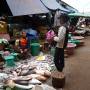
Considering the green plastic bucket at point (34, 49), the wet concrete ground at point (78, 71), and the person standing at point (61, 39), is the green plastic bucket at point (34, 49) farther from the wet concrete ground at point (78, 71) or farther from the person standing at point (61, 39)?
the person standing at point (61, 39)

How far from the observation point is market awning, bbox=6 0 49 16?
1145 centimetres

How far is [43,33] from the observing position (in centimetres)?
1345

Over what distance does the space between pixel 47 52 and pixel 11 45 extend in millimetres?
2212

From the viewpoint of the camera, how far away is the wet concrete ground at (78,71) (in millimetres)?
8000

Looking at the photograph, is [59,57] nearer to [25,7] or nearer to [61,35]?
[61,35]

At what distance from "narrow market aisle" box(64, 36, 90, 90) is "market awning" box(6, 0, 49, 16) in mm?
3058

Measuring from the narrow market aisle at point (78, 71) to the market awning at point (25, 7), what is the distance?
120 inches

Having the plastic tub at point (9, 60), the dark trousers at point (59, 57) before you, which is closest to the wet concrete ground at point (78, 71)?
the dark trousers at point (59, 57)

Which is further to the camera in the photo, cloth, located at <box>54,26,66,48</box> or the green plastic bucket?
the green plastic bucket

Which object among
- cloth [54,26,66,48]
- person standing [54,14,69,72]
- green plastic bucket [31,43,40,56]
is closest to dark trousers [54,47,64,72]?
person standing [54,14,69,72]

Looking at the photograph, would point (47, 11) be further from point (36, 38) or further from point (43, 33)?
point (36, 38)

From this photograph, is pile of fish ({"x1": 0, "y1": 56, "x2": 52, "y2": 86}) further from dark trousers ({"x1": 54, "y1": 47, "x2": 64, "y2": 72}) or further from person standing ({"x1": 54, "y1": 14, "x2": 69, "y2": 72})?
person standing ({"x1": 54, "y1": 14, "x2": 69, "y2": 72})

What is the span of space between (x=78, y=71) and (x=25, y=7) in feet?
14.8

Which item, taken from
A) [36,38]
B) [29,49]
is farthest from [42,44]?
[29,49]
